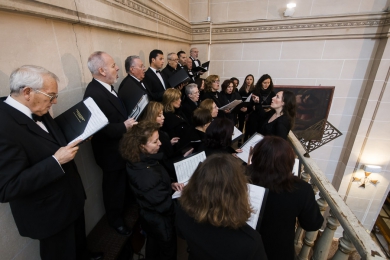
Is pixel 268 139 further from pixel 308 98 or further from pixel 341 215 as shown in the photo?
pixel 308 98

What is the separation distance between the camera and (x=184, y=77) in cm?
256

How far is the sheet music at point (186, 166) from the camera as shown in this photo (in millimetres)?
1627

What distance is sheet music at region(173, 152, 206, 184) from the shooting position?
163cm

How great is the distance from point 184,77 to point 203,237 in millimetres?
2075

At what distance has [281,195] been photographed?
3.41 ft

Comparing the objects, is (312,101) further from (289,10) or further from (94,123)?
(94,123)

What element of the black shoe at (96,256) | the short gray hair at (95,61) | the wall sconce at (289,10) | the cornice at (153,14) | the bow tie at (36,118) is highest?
the wall sconce at (289,10)

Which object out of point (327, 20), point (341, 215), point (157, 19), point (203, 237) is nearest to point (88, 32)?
point (157, 19)

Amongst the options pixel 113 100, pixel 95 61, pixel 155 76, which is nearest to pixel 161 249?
pixel 113 100

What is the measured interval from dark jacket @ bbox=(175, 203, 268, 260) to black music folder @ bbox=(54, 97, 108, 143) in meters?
0.82

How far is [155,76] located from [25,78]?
5.97 ft

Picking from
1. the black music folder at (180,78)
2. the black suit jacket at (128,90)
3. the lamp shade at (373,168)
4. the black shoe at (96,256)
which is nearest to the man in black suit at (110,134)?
the black suit jacket at (128,90)

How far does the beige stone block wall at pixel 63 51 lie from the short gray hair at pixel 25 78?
25 centimetres

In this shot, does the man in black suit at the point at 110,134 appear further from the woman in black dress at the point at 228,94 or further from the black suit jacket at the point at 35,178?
the woman in black dress at the point at 228,94
